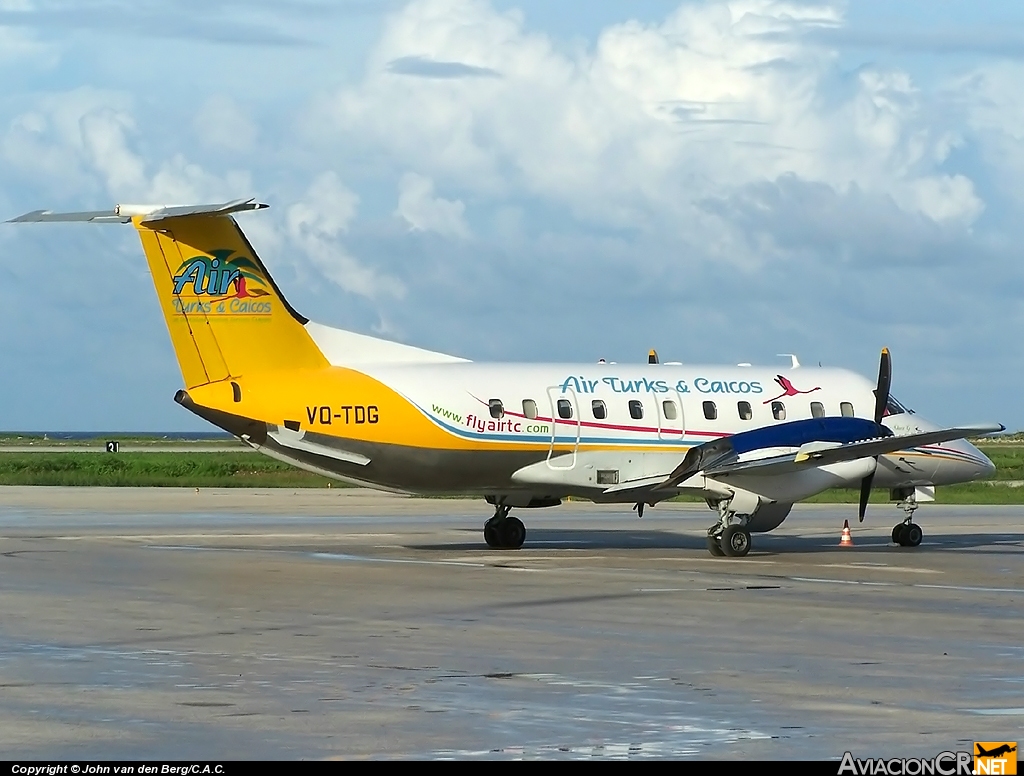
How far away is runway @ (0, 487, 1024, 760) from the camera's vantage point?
363 inches

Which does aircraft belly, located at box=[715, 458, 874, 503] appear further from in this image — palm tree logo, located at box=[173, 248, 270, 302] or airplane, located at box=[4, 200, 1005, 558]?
palm tree logo, located at box=[173, 248, 270, 302]

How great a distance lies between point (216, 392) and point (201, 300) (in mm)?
1429

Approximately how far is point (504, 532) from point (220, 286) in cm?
679

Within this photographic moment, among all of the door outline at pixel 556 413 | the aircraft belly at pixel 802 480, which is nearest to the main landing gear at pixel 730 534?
the aircraft belly at pixel 802 480

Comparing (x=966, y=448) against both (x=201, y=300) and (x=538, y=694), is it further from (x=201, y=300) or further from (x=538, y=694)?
(x=538, y=694)

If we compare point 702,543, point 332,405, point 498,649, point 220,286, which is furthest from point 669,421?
point 498,649

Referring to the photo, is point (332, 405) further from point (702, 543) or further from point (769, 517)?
point (702, 543)

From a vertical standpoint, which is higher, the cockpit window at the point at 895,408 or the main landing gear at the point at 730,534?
the cockpit window at the point at 895,408

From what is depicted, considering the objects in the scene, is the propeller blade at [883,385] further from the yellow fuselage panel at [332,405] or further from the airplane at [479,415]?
the yellow fuselage panel at [332,405]

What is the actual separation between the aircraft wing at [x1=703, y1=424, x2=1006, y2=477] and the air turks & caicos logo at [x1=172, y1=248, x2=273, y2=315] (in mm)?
7617

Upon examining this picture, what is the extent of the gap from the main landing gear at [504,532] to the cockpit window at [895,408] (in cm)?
699

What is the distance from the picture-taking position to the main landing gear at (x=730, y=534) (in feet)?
79.5

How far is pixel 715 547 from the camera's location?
24531 mm

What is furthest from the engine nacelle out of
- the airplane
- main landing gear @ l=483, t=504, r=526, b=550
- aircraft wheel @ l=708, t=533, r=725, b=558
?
main landing gear @ l=483, t=504, r=526, b=550
